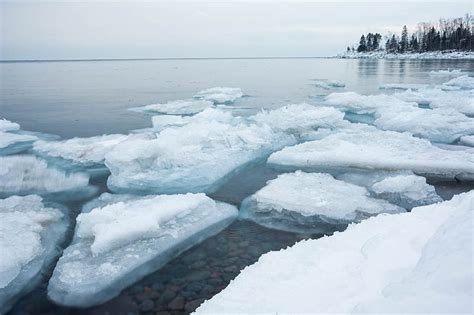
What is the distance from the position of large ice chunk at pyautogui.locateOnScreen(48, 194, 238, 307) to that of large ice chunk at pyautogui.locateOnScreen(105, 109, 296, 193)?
1042mm

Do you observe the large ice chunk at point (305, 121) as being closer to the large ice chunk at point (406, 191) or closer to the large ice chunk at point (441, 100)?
the large ice chunk at point (406, 191)

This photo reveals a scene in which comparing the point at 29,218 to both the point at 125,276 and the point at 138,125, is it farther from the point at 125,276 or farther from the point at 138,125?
→ the point at 138,125

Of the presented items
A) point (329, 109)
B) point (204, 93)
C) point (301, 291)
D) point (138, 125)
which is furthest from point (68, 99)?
point (301, 291)

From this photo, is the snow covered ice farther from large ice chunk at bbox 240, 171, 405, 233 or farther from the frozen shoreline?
the frozen shoreline

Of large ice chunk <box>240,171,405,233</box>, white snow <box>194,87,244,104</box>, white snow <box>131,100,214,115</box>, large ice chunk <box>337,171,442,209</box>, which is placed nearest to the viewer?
large ice chunk <box>240,171,405,233</box>

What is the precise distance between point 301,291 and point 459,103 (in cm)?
1210

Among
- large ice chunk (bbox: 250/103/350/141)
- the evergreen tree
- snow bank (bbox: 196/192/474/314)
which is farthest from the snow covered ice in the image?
the evergreen tree

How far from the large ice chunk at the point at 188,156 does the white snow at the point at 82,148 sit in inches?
28.7

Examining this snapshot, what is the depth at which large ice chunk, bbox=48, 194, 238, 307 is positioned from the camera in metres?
3.45

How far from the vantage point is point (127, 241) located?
13.3 feet

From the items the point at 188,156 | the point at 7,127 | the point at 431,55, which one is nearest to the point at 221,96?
the point at 7,127

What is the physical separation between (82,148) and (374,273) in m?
6.84

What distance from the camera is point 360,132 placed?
851 cm

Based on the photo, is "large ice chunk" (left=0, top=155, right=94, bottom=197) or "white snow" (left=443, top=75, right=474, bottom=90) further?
"white snow" (left=443, top=75, right=474, bottom=90)
